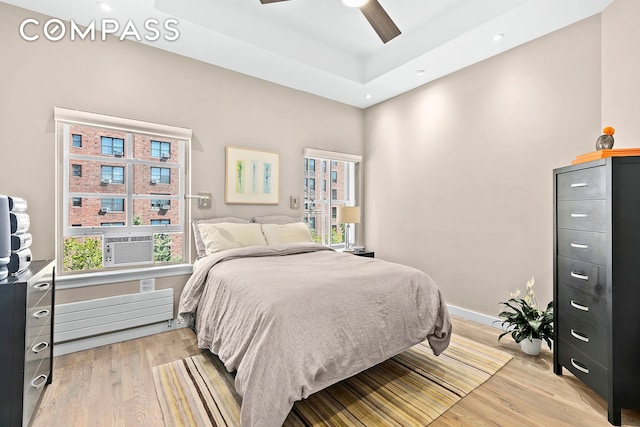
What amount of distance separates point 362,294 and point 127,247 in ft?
7.85

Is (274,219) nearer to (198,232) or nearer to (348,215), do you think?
(198,232)

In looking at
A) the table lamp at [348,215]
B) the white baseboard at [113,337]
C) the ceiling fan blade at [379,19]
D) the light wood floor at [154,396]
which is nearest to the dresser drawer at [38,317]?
the light wood floor at [154,396]

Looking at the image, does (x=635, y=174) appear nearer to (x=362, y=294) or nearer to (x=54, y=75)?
(x=362, y=294)

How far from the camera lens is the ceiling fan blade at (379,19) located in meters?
2.23

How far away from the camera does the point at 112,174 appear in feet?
9.31

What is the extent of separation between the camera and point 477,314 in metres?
3.23

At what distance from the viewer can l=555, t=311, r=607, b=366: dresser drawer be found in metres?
1.79

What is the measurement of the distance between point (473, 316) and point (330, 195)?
2.46 meters

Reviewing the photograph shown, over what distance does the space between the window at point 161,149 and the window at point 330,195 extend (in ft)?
5.66

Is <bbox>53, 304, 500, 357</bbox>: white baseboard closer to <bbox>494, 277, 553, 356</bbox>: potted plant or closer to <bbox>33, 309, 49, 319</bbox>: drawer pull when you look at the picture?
<bbox>494, 277, 553, 356</bbox>: potted plant

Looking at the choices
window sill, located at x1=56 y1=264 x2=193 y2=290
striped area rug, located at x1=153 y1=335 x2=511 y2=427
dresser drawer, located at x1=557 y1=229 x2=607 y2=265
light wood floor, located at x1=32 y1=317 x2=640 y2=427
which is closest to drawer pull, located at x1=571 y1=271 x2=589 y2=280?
dresser drawer, located at x1=557 y1=229 x2=607 y2=265

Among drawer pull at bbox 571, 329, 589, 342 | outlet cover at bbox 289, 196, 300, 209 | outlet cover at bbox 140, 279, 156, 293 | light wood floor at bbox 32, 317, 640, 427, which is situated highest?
outlet cover at bbox 289, 196, 300, 209

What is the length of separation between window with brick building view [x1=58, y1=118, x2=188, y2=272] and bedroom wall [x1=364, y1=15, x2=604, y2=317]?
2.79 metres

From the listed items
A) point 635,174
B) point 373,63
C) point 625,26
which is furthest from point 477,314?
point 373,63
